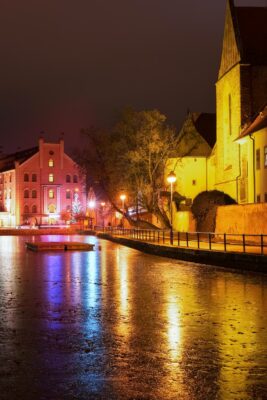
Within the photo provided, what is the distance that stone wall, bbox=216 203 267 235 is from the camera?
30.8 metres

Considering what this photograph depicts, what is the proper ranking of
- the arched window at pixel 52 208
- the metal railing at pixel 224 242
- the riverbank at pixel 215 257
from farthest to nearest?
Result: the arched window at pixel 52 208
the metal railing at pixel 224 242
the riverbank at pixel 215 257

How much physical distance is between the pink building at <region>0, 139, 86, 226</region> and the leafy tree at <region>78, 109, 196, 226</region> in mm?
39143

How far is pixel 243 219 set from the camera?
1300 inches

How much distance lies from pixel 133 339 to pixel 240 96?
137 feet

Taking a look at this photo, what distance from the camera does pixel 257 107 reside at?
159ft

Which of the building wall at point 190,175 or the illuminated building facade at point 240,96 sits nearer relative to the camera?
the illuminated building facade at point 240,96

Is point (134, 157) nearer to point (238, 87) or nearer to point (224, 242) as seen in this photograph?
point (238, 87)

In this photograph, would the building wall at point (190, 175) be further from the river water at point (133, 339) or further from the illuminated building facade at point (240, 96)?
the river water at point (133, 339)

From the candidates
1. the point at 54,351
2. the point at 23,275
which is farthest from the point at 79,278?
the point at 54,351

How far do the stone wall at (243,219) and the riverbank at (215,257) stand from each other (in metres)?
4.62

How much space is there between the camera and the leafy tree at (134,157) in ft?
175

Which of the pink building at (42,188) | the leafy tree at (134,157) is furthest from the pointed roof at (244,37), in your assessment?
the pink building at (42,188)

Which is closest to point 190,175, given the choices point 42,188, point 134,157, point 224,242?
point 134,157

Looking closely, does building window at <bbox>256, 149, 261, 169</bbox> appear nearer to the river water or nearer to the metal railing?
the metal railing
